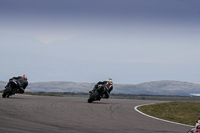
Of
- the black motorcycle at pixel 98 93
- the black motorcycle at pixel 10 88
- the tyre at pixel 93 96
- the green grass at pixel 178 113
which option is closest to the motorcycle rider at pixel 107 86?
the black motorcycle at pixel 98 93

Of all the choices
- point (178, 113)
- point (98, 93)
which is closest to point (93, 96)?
point (98, 93)

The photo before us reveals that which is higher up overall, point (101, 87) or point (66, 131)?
point (101, 87)

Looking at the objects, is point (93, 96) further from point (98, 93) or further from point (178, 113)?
point (178, 113)

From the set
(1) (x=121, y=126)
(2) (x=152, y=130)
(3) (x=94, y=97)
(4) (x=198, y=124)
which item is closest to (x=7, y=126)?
(1) (x=121, y=126)

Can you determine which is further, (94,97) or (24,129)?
(94,97)

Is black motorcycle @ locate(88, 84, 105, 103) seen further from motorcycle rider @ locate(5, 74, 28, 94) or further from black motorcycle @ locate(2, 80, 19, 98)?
black motorcycle @ locate(2, 80, 19, 98)

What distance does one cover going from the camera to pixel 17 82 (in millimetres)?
27172

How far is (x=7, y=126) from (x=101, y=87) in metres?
15.7

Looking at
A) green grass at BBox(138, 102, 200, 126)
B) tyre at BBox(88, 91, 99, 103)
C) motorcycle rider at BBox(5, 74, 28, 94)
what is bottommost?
green grass at BBox(138, 102, 200, 126)

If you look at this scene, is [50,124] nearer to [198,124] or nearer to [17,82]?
[198,124]

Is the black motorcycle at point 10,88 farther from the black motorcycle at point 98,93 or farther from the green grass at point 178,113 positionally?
the green grass at point 178,113

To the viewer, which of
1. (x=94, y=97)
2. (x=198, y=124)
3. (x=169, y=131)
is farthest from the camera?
(x=94, y=97)

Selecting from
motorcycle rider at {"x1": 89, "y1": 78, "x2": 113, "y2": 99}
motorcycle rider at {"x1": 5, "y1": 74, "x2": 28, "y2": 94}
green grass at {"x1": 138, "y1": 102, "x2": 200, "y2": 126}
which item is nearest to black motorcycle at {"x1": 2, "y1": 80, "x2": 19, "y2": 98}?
motorcycle rider at {"x1": 5, "y1": 74, "x2": 28, "y2": 94}

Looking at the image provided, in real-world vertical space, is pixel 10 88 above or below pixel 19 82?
below
